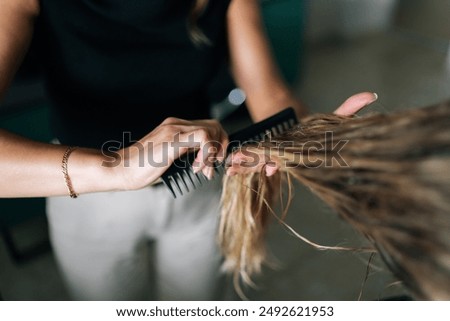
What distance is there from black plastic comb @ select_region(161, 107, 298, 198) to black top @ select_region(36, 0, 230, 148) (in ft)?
0.42

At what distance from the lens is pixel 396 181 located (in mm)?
369

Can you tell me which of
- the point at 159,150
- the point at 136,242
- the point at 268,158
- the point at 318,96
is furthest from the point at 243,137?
the point at 318,96

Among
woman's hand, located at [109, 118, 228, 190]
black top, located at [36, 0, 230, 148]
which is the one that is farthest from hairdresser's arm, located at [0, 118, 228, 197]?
black top, located at [36, 0, 230, 148]

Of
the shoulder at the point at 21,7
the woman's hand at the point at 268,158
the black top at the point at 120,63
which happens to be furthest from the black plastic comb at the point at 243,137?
the shoulder at the point at 21,7

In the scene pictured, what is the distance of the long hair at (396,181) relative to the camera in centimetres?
34

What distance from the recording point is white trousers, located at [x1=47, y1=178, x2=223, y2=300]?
73cm

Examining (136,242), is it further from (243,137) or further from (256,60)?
(256,60)

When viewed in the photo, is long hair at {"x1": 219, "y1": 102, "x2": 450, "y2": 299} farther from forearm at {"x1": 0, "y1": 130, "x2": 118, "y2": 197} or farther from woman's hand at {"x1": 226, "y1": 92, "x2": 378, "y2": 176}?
forearm at {"x1": 0, "y1": 130, "x2": 118, "y2": 197}

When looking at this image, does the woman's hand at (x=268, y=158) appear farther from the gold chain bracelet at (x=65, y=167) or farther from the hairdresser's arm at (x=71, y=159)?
the gold chain bracelet at (x=65, y=167)

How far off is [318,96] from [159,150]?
1790 mm

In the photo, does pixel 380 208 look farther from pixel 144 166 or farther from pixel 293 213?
pixel 293 213

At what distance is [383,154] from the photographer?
15.4 inches

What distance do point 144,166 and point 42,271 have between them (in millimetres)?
999
